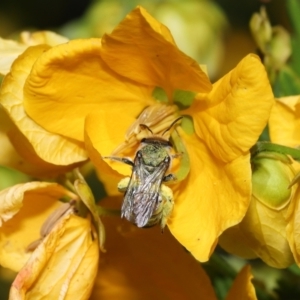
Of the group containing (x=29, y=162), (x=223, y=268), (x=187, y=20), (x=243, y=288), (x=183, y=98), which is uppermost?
(x=183, y=98)

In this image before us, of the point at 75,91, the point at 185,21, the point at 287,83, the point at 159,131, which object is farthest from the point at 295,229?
the point at 185,21

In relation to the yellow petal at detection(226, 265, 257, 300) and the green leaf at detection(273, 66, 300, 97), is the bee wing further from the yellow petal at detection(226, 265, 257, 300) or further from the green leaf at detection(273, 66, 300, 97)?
the green leaf at detection(273, 66, 300, 97)

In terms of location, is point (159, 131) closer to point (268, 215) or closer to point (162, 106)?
point (162, 106)

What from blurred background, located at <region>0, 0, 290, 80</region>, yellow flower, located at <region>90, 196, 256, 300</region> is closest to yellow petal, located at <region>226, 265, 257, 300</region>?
yellow flower, located at <region>90, 196, 256, 300</region>

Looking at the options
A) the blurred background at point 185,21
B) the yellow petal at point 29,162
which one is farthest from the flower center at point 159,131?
the blurred background at point 185,21

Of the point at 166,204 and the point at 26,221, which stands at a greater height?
the point at 166,204

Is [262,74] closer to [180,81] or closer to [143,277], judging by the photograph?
[180,81]

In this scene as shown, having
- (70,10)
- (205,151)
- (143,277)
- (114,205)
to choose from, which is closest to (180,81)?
(205,151)
